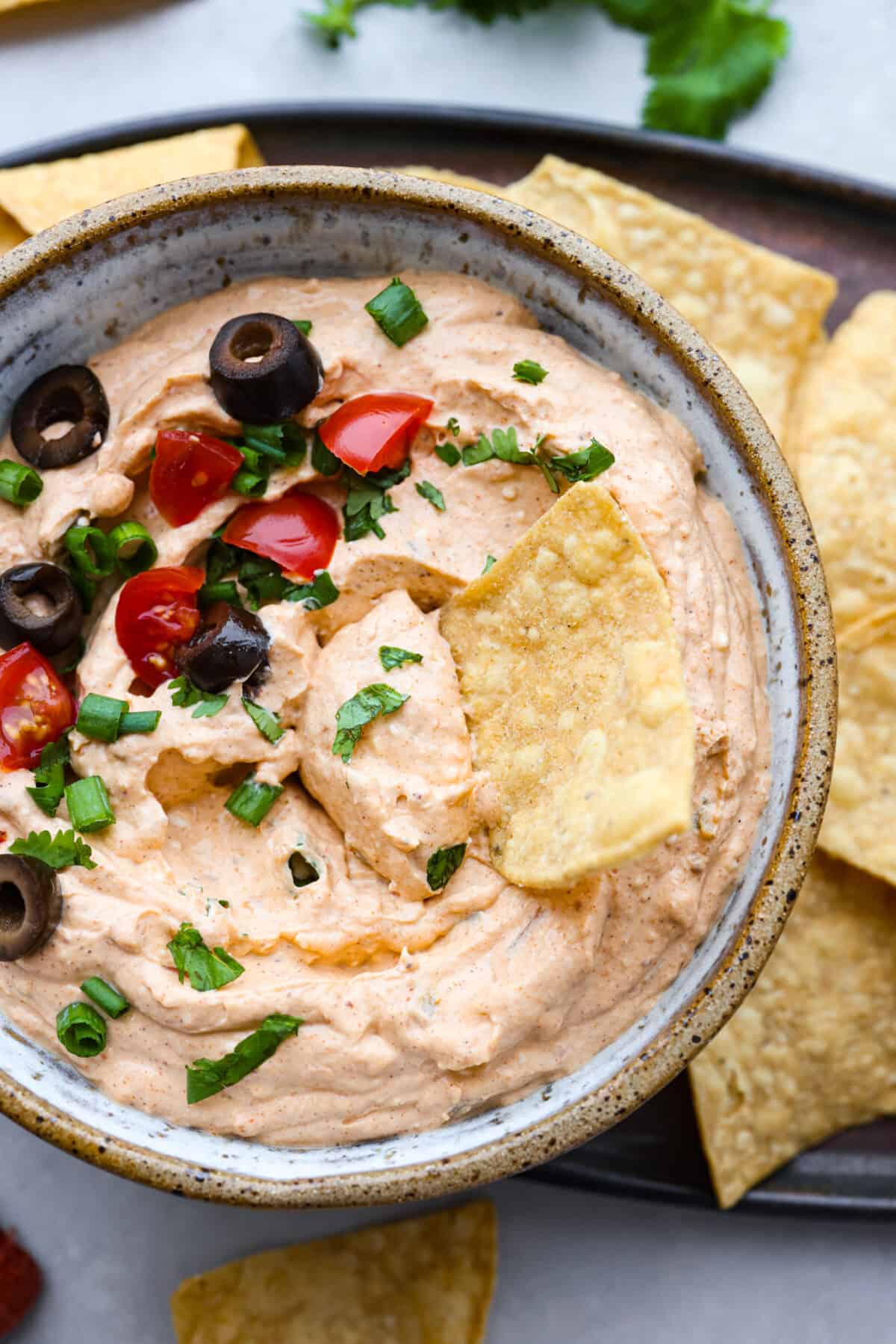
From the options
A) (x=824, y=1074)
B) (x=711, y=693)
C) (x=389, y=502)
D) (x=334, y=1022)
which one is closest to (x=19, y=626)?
(x=389, y=502)

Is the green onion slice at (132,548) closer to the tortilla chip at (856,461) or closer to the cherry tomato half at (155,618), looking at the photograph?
the cherry tomato half at (155,618)

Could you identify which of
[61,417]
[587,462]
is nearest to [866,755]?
[587,462]

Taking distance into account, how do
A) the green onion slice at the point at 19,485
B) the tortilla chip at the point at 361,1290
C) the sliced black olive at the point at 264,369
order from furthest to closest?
the tortilla chip at the point at 361,1290, the green onion slice at the point at 19,485, the sliced black olive at the point at 264,369

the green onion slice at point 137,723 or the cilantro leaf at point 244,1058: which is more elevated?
the green onion slice at point 137,723

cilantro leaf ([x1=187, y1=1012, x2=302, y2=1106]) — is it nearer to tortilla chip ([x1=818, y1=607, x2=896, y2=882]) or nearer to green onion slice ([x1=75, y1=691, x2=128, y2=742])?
green onion slice ([x1=75, y1=691, x2=128, y2=742])

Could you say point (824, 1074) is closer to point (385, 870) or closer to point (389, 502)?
point (385, 870)

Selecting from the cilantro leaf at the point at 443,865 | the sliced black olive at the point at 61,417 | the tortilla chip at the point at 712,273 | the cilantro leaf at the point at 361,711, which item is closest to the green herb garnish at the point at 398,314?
the sliced black olive at the point at 61,417
